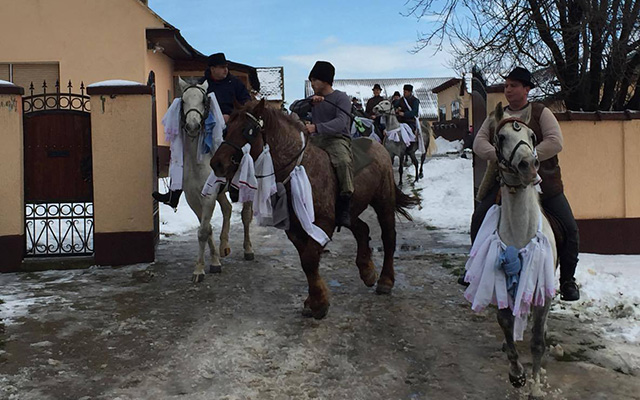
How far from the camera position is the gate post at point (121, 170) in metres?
8.77

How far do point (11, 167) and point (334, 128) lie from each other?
5.15 metres

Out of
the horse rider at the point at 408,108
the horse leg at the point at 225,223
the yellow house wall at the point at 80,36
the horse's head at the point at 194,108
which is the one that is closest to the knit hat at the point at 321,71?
the horse's head at the point at 194,108

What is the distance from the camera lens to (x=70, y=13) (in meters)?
17.7

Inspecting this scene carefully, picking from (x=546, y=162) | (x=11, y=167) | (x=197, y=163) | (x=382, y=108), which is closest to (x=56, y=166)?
(x=11, y=167)

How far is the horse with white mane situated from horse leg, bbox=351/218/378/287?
277 centimetres

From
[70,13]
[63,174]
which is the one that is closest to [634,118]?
[63,174]

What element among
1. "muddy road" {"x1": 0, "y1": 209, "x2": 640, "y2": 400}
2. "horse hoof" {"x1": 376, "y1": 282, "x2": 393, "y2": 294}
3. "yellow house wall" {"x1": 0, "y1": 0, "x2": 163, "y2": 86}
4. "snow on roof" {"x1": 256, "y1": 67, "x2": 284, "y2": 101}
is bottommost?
"muddy road" {"x1": 0, "y1": 209, "x2": 640, "y2": 400}

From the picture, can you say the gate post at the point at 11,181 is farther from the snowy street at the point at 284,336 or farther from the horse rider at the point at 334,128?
the horse rider at the point at 334,128

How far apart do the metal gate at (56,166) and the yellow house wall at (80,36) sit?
30.2 ft

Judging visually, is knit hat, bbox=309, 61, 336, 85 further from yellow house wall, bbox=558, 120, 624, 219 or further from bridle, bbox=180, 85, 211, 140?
yellow house wall, bbox=558, 120, 624, 219

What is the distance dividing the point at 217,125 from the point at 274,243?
325 cm

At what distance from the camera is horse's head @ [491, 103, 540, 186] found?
365 cm

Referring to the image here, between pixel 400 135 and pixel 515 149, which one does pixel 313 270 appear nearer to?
pixel 515 149

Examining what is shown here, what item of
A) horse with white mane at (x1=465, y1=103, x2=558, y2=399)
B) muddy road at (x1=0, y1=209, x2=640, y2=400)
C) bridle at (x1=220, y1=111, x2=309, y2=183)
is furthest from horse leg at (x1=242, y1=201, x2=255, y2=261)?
horse with white mane at (x1=465, y1=103, x2=558, y2=399)
